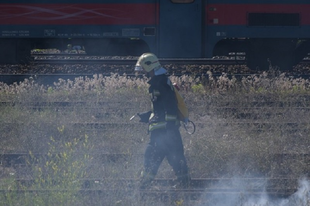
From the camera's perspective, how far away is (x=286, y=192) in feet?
20.5

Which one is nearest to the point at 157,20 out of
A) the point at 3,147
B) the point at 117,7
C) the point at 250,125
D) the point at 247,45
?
the point at 117,7

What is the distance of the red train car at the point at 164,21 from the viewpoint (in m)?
13.5

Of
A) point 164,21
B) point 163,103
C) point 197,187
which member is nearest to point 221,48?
point 164,21

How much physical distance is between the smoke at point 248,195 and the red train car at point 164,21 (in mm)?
7405

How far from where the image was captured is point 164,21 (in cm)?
1352

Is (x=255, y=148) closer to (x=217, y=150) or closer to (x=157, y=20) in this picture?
(x=217, y=150)

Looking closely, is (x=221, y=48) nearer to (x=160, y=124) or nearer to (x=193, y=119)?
(x=193, y=119)

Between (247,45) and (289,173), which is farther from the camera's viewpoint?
(247,45)

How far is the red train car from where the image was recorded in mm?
13547

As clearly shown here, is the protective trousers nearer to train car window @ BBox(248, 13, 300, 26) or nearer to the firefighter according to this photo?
the firefighter

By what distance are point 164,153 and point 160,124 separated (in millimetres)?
434

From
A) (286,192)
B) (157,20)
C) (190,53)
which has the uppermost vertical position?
(157,20)

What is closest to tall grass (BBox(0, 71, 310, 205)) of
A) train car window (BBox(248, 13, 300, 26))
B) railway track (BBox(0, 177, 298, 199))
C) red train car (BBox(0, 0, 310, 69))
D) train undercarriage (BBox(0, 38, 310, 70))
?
railway track (BBox(0, 177, 298, 199))

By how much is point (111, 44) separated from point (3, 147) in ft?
23.0
